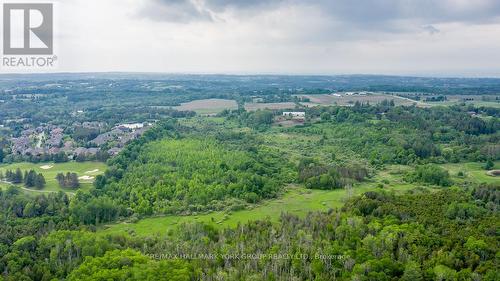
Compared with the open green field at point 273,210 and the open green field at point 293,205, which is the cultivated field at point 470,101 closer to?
the open green field at point 293,205

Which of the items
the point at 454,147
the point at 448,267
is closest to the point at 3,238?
the point at 448,267

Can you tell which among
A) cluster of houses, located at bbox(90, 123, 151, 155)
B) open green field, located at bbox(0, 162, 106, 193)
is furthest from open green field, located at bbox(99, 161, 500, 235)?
cluster of houses, located at bbox(90, 123, 151, 155)

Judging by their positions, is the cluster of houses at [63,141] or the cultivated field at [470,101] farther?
the cultivated field at [470,101]

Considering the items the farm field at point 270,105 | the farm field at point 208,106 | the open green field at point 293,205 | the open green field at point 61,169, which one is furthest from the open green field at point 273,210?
the farm field at point 208,106

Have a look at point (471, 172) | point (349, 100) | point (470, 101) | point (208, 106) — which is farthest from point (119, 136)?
point (470, 101)

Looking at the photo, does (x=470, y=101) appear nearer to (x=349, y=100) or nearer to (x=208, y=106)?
(x=349, y=100)

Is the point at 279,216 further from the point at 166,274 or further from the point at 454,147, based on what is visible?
the point at 454,147

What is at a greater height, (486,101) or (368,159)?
(486,101)
